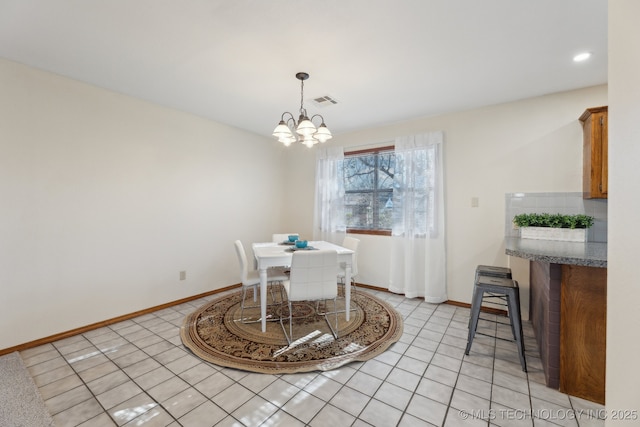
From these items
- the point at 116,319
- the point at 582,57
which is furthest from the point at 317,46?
the point at 116,319

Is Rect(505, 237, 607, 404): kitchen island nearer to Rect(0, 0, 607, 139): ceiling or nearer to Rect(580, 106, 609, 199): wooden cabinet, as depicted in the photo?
Rect(580, 106, 609, 199): wooden cabinet

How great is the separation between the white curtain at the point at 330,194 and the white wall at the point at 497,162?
991 mm

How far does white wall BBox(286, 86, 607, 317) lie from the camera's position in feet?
9.04

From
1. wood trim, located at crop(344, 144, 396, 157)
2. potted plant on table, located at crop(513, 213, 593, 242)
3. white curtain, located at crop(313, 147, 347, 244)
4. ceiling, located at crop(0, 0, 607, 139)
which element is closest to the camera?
ceiling, located at crop(0, 0, 607, 139)

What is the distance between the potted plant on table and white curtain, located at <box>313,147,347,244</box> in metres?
2.32

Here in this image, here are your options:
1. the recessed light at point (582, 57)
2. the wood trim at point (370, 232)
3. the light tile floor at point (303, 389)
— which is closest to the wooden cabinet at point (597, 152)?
the recessed light at point (582, 57)

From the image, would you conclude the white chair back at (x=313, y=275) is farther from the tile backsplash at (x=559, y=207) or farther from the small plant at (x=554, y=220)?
the tile backsplash at (x=559, y=207)

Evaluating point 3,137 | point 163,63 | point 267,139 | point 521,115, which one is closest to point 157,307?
point 3,137

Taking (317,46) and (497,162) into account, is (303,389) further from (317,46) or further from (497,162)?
(497,162)

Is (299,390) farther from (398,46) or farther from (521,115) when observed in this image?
(521,115)

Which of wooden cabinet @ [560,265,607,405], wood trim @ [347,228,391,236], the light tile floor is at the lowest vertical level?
the light tile floor

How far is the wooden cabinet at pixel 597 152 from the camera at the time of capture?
2.33 meters

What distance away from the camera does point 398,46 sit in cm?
205

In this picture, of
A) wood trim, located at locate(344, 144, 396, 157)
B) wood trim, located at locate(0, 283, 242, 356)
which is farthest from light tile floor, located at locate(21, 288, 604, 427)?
wood trim, located at locate(344, 144, 396, 157)
